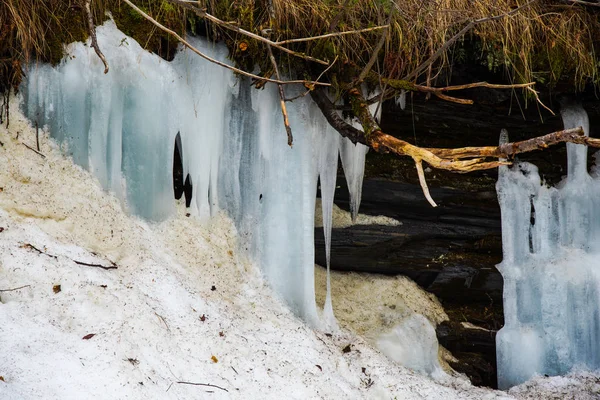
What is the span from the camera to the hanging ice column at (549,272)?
5.21 m

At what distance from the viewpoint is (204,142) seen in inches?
174

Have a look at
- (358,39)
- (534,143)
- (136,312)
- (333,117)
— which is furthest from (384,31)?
(136,312)

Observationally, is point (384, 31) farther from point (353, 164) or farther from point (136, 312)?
point (136, 312)

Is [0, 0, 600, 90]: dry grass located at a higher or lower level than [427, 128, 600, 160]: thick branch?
higher

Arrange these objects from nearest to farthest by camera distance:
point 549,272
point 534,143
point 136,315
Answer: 1. point 534,143
2. point 136,315
3. point 549,272

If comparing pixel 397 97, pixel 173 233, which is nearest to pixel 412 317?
pixel 397 97

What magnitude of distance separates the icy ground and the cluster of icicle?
0.41 feet

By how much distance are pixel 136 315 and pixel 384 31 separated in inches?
77.7

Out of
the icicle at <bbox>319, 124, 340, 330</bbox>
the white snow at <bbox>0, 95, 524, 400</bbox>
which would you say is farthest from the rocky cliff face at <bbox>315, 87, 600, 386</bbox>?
the white snow at <bbox>0, 95, 524, 400</bbox>

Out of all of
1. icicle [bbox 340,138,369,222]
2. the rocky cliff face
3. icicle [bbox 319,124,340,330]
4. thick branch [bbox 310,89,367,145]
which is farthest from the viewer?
the rocky cliff face

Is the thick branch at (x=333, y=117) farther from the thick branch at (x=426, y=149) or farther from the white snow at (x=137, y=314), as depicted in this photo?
the white snow at (x=137, y=314)

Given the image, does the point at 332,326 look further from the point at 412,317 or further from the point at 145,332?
the point at 145,332

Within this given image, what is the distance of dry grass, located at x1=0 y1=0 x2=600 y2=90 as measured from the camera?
393cm

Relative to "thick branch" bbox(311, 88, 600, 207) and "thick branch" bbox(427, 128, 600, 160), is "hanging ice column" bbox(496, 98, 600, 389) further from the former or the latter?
"thick branch" bbox(427, 128, 600, 160)
